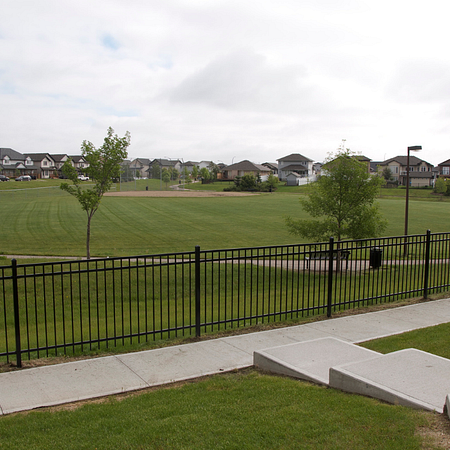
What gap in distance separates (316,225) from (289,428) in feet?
55.6

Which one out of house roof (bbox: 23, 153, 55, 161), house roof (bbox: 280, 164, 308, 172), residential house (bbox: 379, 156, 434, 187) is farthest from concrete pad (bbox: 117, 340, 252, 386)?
house roof (bbox: 280, 164, 308, 172)

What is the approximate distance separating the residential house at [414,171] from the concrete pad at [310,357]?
12027 cm

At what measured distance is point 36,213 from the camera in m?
40.5

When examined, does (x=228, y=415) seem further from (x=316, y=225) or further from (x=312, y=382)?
(x=316, y=225)

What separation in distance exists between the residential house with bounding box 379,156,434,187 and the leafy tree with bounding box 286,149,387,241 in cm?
10569

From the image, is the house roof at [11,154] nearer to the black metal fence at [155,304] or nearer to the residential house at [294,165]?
the residential house at [294,165]

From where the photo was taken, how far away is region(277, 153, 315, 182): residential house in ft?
458

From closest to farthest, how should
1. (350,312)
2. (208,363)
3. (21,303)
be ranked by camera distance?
(208,363) < (350,312) < (21,303)

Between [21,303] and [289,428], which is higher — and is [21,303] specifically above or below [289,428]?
below

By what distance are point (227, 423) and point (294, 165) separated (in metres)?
142

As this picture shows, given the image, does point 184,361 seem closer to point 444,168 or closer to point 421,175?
point 421,175

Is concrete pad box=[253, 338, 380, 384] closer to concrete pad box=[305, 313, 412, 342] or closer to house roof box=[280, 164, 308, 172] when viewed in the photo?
concrete pad box=[305, 313, 412, 342]

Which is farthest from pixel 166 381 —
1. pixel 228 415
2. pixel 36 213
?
pixel 36 213

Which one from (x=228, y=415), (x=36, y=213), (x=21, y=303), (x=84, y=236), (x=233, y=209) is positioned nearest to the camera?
(x=228, y=415)
